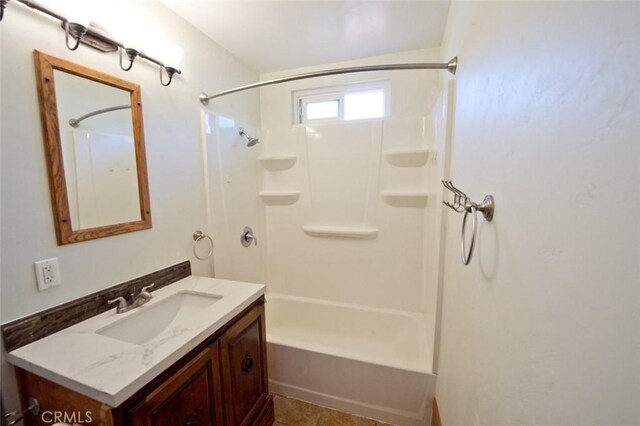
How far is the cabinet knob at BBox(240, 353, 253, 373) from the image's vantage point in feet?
4.21

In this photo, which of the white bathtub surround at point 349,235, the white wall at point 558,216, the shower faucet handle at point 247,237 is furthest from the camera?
the shower faucet handle at point 247,237

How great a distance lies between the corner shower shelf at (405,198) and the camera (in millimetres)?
2048

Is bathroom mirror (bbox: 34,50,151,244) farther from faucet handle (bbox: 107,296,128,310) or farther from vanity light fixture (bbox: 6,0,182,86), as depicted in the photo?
faucet handle (bbox: 107,296,128,310)

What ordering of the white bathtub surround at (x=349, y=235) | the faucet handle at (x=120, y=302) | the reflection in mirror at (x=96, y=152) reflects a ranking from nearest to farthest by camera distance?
the reflection in mirror at (x=96, y=152) < the faucet handle at (x=120, y=302) < the white bathtub surround at (x=349, y=235)

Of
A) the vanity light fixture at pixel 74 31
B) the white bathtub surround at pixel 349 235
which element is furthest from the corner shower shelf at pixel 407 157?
the vanity light fixture at pixel 74 31

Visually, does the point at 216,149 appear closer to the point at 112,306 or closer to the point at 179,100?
the point at 179,100

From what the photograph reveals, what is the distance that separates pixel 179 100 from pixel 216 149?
14.7 inches

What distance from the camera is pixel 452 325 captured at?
1.21 metres

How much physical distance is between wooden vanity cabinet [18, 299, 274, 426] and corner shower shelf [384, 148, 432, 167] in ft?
4.87

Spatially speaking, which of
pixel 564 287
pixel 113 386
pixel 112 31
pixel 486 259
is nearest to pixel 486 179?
pixel 486 259

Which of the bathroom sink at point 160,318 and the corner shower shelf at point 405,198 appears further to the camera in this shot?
the corner shower shelf at point 405,198

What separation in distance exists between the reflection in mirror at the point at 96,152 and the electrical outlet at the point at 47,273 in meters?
0.15

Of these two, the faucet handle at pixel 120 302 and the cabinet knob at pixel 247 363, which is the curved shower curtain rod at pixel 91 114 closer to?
the faucet handle at pixel 120 302

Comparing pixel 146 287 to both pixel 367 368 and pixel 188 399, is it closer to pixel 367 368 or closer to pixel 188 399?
pixel 188 399
